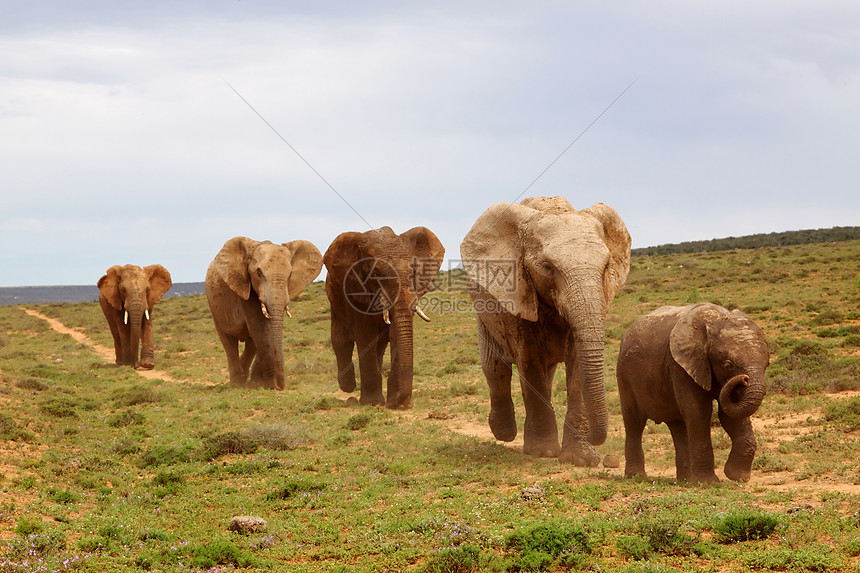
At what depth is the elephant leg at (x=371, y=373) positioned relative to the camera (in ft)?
56.0

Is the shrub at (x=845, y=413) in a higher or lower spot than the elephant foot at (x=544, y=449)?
higher

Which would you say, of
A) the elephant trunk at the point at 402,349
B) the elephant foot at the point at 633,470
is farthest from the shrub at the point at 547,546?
the elephant trunk at the point at 402,349

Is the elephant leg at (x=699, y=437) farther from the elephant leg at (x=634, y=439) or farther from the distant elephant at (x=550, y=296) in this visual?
the elephant leg at (x=634, y=439)

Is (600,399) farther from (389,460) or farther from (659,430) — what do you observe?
(659,430)

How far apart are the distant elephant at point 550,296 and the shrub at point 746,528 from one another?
8.18 feet

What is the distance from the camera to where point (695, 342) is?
950 centimetres

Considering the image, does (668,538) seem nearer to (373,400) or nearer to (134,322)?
(373,400)

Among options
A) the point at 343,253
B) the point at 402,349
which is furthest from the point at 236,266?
the point at 402,349

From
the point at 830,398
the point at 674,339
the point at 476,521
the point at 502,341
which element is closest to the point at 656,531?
the point at 476,521

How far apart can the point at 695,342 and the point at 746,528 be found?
269 centimetres

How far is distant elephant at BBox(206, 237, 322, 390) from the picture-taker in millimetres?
19094

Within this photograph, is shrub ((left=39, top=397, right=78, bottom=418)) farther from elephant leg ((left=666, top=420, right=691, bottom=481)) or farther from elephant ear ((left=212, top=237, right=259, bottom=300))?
elephant leg ((left=666, top=420, right=691, bottom=481))

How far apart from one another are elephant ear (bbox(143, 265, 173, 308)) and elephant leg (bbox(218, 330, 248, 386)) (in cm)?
933

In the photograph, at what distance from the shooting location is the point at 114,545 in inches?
320
